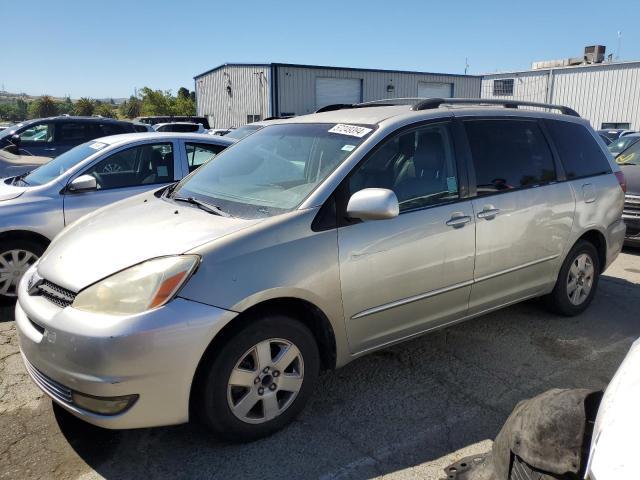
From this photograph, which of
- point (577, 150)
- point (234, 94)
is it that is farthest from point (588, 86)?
point (577, 150)

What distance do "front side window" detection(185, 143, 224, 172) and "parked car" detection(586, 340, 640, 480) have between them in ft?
16.4

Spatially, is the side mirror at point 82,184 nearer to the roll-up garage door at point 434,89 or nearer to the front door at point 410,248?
the front door at point 410,248

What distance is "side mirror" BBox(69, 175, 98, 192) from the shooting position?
200 inches

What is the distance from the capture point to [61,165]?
5535 mm

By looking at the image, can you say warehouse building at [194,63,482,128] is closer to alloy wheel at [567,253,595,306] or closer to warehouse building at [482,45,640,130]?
warehouse building at [482,45,640,130]

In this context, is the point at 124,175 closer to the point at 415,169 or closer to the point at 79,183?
the point at 79,183

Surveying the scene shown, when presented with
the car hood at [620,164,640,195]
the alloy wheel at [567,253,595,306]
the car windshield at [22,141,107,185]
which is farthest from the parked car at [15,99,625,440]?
the car hood at [620,164,640,195]

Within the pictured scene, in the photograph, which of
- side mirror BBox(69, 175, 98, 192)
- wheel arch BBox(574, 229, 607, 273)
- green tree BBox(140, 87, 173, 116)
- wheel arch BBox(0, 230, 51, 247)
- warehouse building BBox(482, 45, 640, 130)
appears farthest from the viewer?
green tree BBox(140, 87, 173, 116)

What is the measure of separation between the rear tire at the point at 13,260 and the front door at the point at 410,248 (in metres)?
3.37

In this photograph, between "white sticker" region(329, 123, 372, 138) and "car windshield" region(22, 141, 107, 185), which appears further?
"car windshield" region(22, 141, 107, 185)

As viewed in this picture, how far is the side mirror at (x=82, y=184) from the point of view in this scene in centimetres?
509

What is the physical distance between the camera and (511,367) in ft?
12.4

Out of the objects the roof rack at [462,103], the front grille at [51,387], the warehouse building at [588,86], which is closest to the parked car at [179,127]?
the roof rack at [462,103]

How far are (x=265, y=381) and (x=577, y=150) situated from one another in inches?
133
